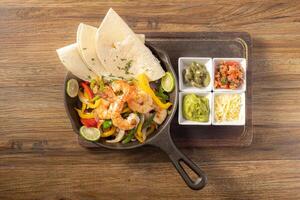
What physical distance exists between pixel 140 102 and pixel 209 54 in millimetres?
458

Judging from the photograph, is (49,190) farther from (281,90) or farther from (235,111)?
(281,90)

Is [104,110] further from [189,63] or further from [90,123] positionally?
[189,63]

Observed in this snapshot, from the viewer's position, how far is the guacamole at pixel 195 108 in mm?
2027

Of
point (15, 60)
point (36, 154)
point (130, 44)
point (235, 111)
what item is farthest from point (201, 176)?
point (15, 60)

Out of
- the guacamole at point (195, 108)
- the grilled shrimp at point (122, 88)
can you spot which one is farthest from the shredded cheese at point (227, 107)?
the grilled shrimp at point (122, 88)

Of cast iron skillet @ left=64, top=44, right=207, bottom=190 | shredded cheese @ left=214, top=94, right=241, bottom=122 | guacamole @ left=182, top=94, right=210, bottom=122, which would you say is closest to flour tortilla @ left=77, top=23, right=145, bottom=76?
cast iron skillet @ left=64, top=44, right=207, bottom=190

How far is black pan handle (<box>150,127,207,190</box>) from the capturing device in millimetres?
1937

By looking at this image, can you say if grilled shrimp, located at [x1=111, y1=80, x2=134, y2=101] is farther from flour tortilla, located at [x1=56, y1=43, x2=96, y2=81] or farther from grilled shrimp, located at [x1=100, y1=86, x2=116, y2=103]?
flour tortilla, located at [x1=56, y1=43, x2=96, y2=81]

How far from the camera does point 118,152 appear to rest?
2.17 meters

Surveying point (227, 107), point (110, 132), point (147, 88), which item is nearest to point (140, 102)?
point (147, 88)

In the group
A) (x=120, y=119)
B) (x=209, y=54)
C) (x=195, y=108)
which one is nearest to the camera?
(x=120, y=119)

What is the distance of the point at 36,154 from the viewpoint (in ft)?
7.09

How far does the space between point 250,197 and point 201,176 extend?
1.36ft

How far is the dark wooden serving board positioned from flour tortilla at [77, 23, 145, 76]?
0.20 meters
